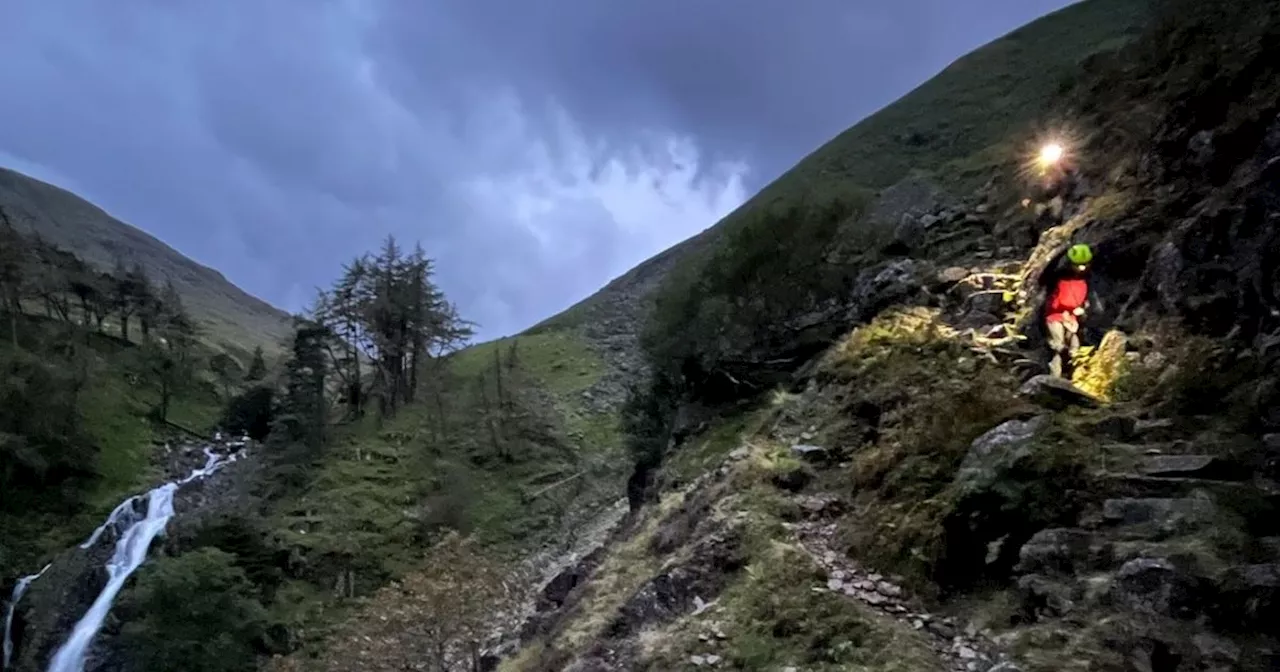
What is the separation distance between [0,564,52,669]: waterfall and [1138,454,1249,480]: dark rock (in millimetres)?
39331

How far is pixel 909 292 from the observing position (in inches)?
767

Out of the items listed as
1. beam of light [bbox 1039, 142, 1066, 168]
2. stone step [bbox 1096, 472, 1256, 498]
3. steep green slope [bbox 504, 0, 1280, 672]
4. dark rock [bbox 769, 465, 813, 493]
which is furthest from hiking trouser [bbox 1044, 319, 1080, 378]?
beam of light [bbox 1039, 142, 1066, 168]

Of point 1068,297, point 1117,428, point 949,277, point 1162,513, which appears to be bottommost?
point 1162,513

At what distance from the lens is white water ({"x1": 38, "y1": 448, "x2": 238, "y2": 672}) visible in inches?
1086

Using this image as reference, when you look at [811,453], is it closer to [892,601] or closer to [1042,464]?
[892,601]

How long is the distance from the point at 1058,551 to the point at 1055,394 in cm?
357

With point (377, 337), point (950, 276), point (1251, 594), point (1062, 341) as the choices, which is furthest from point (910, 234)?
point (377, 337)

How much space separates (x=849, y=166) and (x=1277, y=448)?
68.3 metres

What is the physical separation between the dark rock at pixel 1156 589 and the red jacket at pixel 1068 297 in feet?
19.0

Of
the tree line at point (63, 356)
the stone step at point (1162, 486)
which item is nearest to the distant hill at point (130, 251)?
the tree line at point (63, 356)

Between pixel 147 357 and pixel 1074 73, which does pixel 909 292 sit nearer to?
pixel 1074 73

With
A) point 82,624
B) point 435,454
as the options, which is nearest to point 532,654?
point 82,624

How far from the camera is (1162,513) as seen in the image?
8.13 m

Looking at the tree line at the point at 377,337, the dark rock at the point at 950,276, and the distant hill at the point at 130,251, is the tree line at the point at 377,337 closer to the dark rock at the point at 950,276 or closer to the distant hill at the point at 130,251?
the dark rock at the point at 950,276
